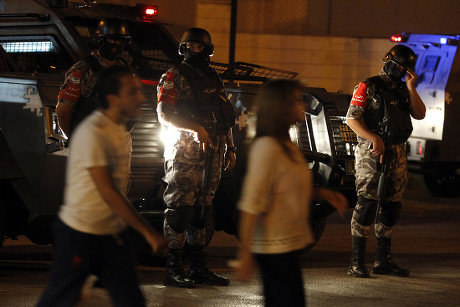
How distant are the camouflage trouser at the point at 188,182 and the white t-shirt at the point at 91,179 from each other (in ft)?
7.63

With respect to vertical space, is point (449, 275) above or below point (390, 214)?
below

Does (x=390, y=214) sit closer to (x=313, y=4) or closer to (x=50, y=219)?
(x=50, y=219)

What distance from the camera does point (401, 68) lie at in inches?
278

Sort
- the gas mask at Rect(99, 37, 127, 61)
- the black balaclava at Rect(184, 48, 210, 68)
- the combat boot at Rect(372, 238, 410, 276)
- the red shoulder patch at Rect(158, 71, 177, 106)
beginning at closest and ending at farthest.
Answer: the red shoulder patch at Rect(158, 71, 177, 106)
the gas mask at Rect(99, 37, 127, 61)
the black balaclava at Rect(184, 48, 210, 68)
the combat boot at Rect(372, 238, 410, 276)

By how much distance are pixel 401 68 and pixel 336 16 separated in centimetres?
875

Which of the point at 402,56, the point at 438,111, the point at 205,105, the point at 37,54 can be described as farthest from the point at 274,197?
the point at 438,111

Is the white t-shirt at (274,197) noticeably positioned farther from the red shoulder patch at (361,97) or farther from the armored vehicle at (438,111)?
the armored vehicle at (438,111)

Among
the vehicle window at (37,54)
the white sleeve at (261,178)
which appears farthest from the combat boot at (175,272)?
the white sleeve at (261,178)

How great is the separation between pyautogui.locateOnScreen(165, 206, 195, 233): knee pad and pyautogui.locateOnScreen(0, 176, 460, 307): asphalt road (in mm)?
449

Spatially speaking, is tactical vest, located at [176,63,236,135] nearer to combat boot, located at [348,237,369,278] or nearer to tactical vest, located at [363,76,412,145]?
tactical vest, located at [363,76,412,145]

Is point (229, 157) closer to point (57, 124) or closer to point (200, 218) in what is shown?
point (200, 218)

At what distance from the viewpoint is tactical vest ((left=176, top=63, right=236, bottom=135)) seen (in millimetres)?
6492

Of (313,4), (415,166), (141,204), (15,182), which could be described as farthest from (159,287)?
(313,4)

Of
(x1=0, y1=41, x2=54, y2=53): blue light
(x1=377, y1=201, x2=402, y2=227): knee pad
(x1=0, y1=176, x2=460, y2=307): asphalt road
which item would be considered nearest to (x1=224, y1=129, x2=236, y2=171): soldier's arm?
(x1=0, y1=176, x2=460, y2=307): asphalt road
